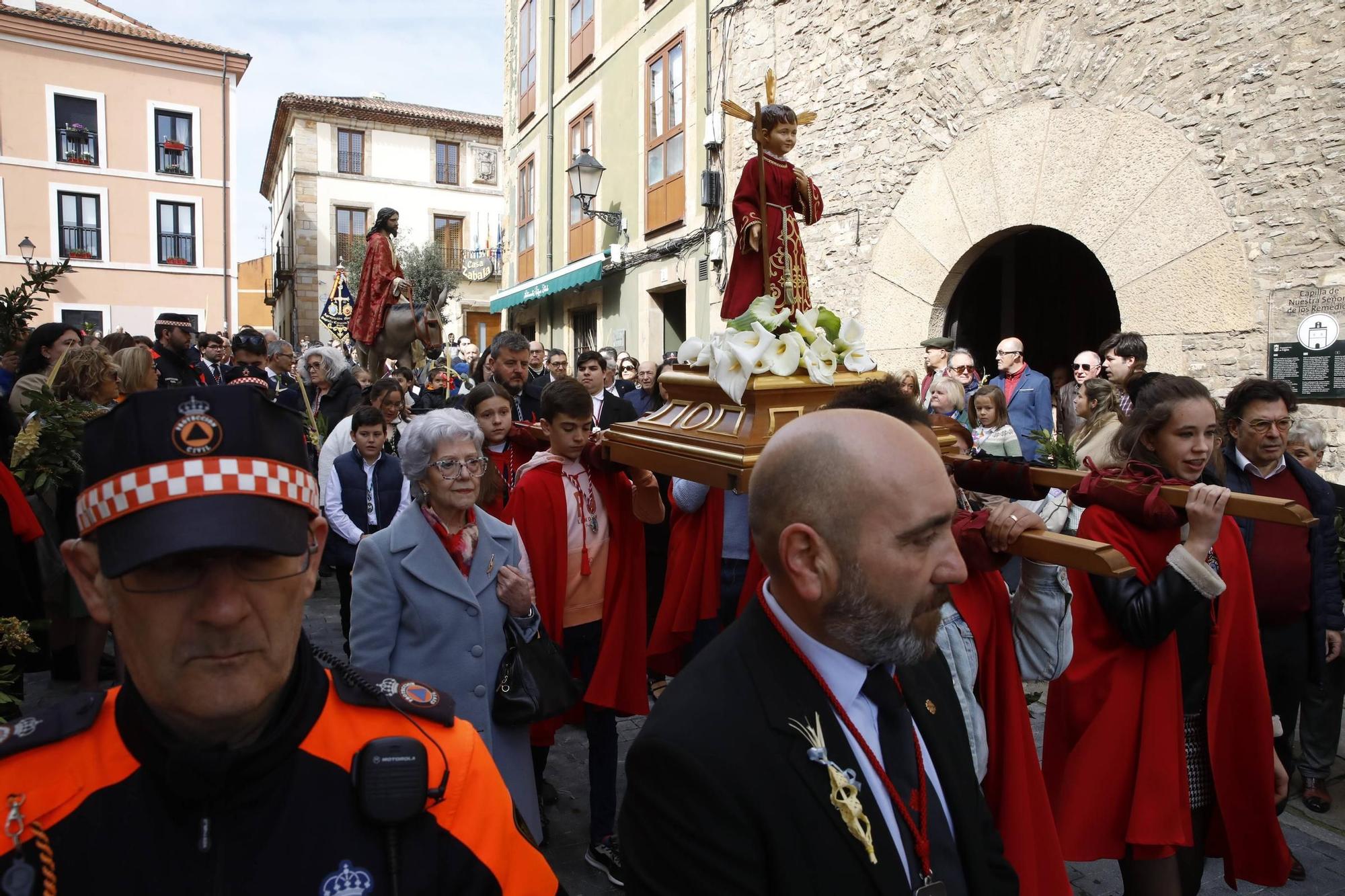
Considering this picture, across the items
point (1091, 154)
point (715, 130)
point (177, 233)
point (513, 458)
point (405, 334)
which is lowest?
point (513, 458)

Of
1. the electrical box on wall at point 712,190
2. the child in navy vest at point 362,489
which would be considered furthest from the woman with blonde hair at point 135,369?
the electrical box on wall at point 712,190

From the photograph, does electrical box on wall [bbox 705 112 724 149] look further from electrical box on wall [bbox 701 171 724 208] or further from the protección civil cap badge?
the protección civil cap badge

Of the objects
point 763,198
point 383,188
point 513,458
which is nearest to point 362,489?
point 513,458

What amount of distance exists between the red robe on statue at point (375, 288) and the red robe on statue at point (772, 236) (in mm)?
3394

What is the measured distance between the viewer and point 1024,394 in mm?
7766

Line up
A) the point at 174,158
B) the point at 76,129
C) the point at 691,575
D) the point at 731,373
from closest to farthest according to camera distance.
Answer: the point at 731,373 < the point at 691,575 < the point at 76,129 < the point at 174,158

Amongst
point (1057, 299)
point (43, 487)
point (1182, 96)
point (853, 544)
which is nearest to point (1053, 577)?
point (853, 544)

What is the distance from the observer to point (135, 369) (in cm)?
534

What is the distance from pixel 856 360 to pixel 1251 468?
6.79ft

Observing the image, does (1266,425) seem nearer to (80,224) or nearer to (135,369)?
(135,369)

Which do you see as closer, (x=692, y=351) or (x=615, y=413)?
(x=692, y=351)

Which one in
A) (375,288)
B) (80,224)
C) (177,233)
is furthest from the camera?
(177,233)

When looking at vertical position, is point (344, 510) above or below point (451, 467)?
below

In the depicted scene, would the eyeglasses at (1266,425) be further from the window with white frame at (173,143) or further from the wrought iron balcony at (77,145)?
the wrought iron balcony at (77,145)
